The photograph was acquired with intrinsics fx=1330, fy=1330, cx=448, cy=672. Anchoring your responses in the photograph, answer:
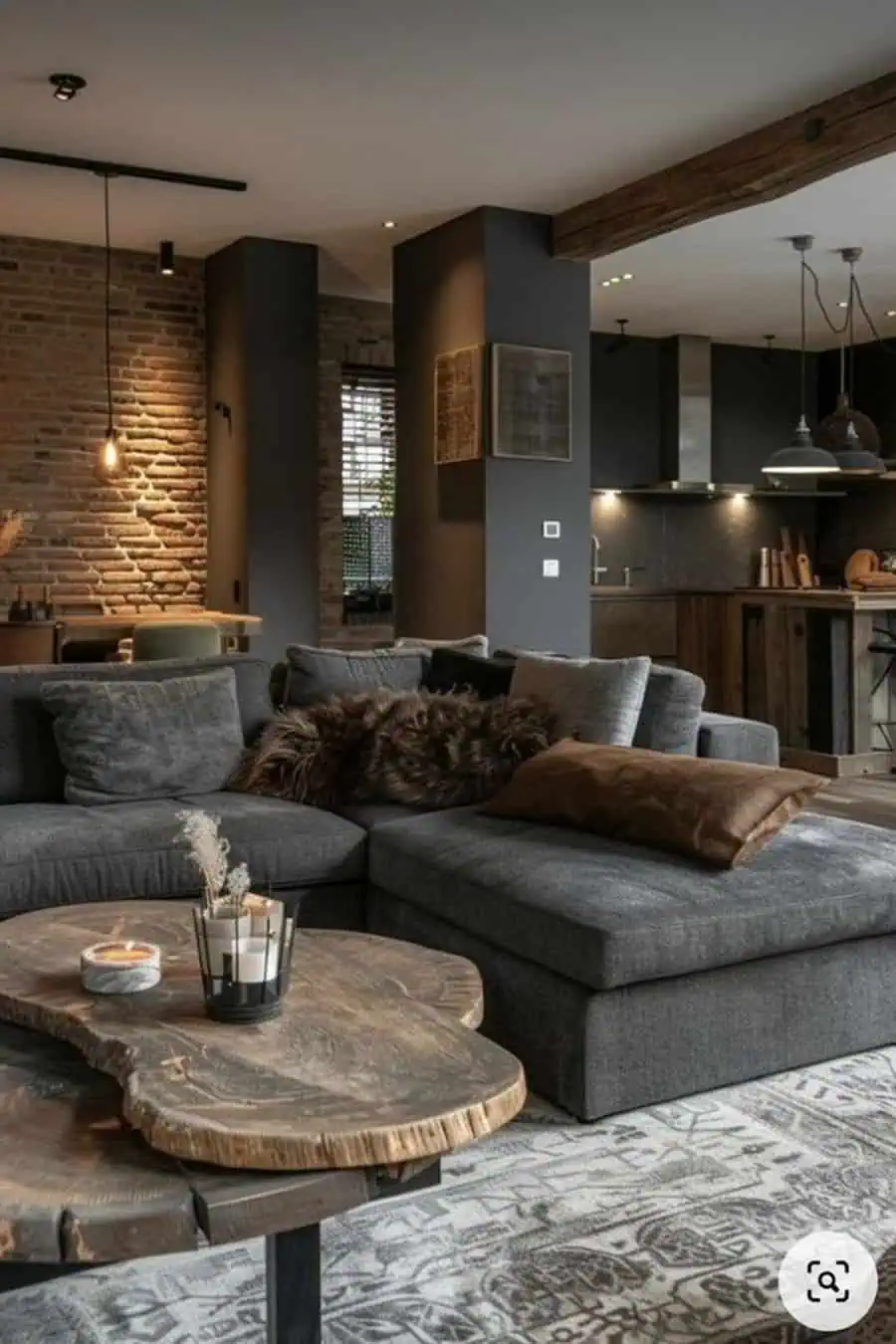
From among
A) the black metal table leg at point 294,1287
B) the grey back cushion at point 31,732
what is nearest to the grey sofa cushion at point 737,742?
the grey back cushion at point 31,732

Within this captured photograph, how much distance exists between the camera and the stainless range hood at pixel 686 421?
10359 millimetres

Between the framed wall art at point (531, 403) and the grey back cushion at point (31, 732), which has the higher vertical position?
the framed wall art at point (531, 403)

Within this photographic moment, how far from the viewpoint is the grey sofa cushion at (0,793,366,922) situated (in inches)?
130

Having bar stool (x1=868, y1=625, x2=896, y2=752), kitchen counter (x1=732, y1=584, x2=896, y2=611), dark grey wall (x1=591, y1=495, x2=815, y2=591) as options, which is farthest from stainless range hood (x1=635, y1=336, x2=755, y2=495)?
bar stool (x1=868, y1=625, x2=896, y2=752)

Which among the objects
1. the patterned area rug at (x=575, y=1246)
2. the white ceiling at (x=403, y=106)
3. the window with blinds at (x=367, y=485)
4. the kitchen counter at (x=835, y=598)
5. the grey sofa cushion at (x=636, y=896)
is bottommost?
the patterned area rug at (x=575, y=1246)

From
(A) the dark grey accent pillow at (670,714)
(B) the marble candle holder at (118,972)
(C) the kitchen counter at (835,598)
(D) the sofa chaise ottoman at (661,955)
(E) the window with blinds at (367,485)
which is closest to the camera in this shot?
(B) the marble candle holder at (118,972)

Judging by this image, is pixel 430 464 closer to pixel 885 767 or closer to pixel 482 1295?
pixel 885 767

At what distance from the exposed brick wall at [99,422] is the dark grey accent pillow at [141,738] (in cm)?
402

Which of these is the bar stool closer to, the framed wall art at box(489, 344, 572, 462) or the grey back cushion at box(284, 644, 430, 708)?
the framed wall art at box(489, 344, 572, 462)

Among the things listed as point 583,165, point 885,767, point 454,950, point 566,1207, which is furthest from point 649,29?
point 885,767

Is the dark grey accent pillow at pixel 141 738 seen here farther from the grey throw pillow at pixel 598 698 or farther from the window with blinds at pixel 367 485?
the window with blinds at pixel 367 485

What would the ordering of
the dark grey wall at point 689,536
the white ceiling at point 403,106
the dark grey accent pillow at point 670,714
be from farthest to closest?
the dark grey wall at point 689,536
the white ceiling at point 403,106
the dark grey accent pillow at point 670,714

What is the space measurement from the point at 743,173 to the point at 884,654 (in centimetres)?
315

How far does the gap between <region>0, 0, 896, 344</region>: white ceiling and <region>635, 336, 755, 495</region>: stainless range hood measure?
2.58 m
